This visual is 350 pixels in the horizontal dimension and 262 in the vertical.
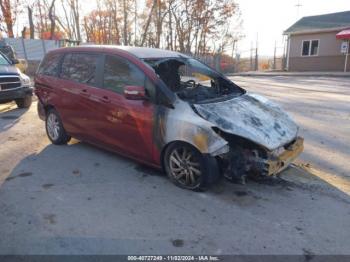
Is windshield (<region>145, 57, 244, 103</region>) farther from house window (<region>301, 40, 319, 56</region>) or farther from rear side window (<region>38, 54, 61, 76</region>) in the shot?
→ house window (<region>301, 40, 319, 56</region>)

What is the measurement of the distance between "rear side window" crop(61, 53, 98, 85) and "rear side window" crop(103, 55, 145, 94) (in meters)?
0.30

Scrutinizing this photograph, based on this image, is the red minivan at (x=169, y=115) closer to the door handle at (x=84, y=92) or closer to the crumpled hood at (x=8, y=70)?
the door handle at (x=84, y=92)

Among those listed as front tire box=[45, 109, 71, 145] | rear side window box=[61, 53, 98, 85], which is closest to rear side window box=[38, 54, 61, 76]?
rear side window box=[61, 53, 98, 85]

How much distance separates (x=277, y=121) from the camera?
4766 mm

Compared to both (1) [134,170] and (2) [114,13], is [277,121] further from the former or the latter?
(2) [114,13]

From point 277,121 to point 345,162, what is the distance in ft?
5.36

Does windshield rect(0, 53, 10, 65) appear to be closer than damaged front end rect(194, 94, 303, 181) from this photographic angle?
No

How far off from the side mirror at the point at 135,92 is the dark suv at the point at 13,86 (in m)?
6.19

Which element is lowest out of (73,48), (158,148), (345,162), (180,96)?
(345,162)

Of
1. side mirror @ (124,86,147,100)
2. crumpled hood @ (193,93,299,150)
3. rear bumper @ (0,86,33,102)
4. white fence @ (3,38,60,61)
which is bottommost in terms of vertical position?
rear bumper @ (0,86,33,102)

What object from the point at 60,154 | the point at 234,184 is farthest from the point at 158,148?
the point at 60,154

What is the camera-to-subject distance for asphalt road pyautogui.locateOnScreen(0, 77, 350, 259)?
3.26 meters

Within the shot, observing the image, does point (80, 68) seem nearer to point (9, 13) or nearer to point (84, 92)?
point (84, 92)

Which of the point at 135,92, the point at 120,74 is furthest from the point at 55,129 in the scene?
the point at 135,92
